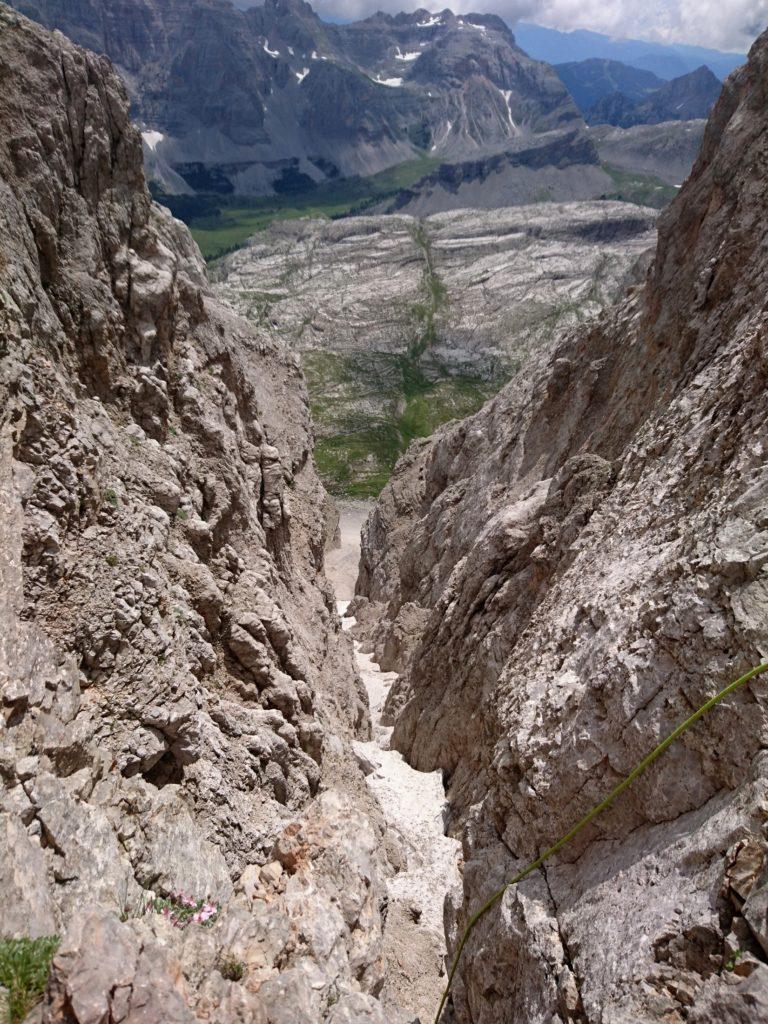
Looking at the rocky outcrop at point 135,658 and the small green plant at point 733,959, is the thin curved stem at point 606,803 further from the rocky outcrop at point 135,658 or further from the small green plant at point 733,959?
the small green plant at point 733,959

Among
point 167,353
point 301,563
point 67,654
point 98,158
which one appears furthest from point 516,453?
point 67,654

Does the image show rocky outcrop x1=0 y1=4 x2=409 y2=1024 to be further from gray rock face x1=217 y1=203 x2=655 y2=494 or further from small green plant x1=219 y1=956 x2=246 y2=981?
gray rock face x1=217 y1=203 x2=655 y2=494

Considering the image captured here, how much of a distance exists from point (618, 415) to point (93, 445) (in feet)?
63.0

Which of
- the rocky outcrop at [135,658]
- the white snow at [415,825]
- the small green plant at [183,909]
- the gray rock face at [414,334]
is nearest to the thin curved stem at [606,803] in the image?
the rocky outcrop at [135,658]

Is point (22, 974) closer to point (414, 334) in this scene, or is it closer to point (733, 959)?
point (733, 959)

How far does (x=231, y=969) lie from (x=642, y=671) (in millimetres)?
8760

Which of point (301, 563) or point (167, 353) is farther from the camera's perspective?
point (301, 563)

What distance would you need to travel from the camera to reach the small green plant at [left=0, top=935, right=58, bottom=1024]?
7.19m

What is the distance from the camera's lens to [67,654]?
11.9 meters

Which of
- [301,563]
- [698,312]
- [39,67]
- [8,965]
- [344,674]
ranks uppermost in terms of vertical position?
[698,312]

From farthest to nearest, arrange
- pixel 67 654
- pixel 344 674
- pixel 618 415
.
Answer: pixel 344 674, pixel 618 415, pixel 67 654

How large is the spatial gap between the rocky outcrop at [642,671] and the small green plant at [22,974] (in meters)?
7.96

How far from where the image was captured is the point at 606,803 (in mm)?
11789

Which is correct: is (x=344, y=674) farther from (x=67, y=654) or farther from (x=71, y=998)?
(x=71, y=998)
